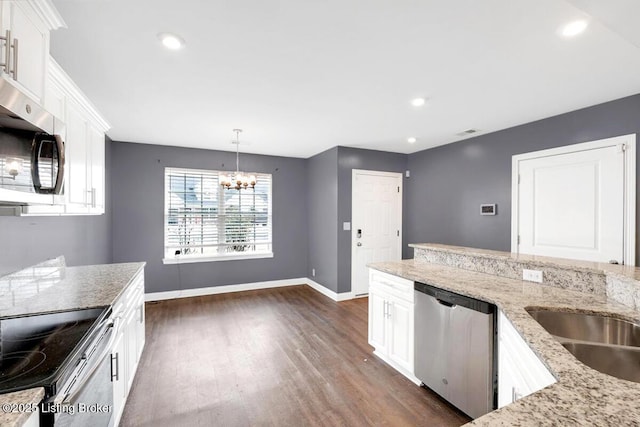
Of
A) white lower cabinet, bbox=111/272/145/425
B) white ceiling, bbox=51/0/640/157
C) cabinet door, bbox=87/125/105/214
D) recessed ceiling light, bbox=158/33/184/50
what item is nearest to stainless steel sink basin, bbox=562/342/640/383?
white ceiling, bbox=51/0/640/157

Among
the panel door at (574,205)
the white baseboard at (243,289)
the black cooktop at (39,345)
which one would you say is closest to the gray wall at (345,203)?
the white baseboard at (243,289)

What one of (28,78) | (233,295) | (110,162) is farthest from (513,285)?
(110,162)

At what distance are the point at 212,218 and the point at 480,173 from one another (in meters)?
4.53

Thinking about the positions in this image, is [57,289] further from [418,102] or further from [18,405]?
[418,102]

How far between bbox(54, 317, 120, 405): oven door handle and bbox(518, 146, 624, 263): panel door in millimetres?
4345

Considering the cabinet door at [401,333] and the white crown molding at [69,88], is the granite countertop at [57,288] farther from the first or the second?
the cabinet door at [401,333]

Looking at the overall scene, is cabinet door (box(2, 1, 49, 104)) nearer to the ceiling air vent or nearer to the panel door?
the ceiling air vent

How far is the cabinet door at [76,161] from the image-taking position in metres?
2.08

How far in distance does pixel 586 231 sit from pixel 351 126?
115 inches

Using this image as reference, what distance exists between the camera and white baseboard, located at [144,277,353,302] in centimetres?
470

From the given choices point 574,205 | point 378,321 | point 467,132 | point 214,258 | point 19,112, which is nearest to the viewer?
point 19,112

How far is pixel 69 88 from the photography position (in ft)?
6.67

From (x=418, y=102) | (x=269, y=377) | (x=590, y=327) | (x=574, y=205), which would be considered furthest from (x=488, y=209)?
(x=269, y=377)

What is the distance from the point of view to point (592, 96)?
2.75 m
